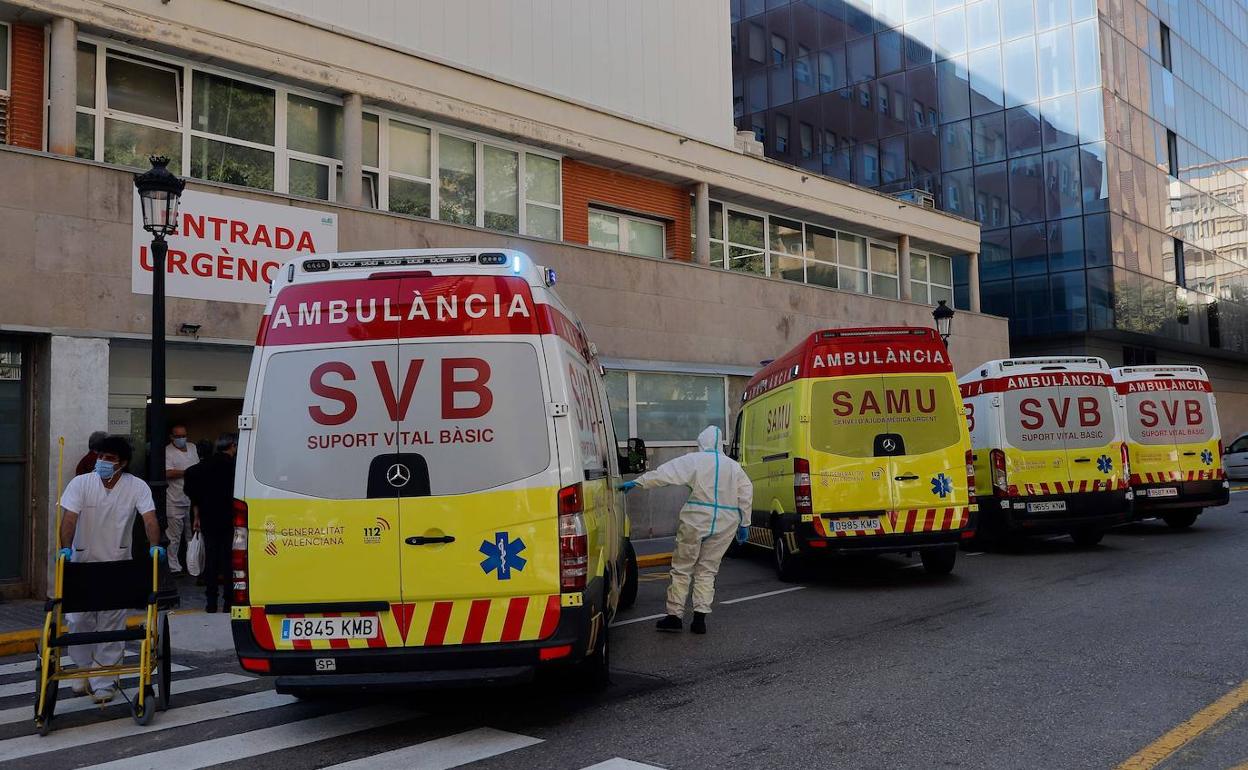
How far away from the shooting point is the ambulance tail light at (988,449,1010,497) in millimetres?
13164

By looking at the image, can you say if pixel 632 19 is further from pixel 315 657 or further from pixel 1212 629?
pixel 315 657

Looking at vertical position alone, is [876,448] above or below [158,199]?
below

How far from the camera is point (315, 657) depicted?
5449mm

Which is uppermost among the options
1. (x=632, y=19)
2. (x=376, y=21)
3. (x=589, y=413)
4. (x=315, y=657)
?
(x=632, y=19)

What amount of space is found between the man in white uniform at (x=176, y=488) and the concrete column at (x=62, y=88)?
362 cm

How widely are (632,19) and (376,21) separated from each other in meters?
5.78

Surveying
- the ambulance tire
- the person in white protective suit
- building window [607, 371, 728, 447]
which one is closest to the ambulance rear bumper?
the ambulance tire

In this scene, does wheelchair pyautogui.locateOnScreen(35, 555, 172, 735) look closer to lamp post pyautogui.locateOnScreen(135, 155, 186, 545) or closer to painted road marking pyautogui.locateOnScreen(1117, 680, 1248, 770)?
lamp post pyautogui.locateOnScreen(135, 155, 186, 545)

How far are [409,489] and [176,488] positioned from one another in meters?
8.56

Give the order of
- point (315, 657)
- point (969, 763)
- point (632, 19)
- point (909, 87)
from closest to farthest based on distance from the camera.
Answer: point (969, 763) < point (315, 657) < point (632, 19) < point (909, 87)

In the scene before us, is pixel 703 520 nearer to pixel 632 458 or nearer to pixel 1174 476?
pixel 632 458

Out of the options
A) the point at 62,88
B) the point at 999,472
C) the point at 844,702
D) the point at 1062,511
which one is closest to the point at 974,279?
the point at 999,472

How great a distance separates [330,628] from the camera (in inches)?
216

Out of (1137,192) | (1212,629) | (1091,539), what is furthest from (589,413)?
(1137,192)
